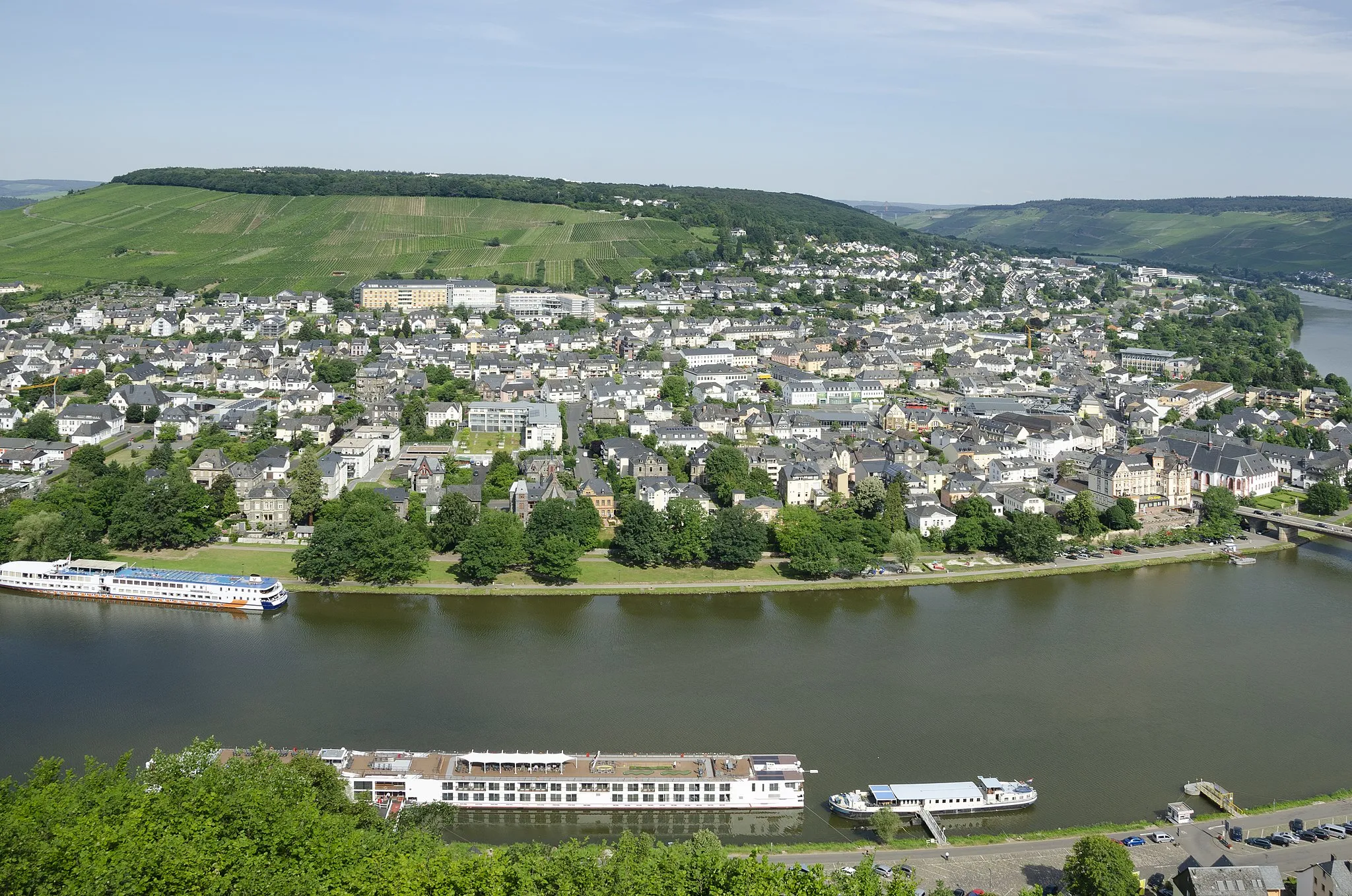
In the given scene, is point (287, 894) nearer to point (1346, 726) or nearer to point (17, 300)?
point (1346, 726)

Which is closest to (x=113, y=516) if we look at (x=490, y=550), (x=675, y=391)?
(x=490, y=550)

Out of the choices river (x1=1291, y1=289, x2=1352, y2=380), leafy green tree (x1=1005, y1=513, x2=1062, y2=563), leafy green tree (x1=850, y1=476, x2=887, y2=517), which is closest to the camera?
leafy green tree (x1=1005, y1=513, x2=1062, y2=563)

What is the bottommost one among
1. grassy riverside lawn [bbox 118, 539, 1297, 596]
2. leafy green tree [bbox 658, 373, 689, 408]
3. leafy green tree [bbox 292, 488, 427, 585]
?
grassy riverside lawn [bbox 118, 539, 1297, 596]

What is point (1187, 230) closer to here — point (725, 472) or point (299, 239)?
point (299, 239)

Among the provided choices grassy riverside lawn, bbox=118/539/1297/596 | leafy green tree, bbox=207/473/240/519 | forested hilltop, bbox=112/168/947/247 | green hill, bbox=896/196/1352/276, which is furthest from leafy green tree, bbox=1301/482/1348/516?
green hill, bbox=896/196/1352/276

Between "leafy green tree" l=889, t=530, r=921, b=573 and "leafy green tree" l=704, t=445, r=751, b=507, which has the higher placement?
"leafy green tree" l=704, t=445, r=751, b=507

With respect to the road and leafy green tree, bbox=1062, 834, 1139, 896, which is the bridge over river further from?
leafy green tree, bbox=1062, 834, 1139, 896

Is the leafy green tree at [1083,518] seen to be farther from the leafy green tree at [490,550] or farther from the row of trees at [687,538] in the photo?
the leafy green tree at [490,550]
